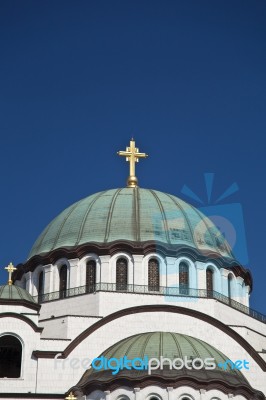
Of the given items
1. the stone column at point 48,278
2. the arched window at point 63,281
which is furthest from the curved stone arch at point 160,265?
the stone column at point 48,278

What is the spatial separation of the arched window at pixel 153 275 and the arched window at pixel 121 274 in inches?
44.9

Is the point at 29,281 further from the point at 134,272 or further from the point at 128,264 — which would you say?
the point at 134,272

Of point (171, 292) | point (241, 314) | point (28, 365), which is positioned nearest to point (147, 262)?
point (171, 292)

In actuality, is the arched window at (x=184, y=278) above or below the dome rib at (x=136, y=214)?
below

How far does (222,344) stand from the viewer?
42.9 m

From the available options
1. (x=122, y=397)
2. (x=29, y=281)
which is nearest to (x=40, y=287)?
(x=29, y=281)

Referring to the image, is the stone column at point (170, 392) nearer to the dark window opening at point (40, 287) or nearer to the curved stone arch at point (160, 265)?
the curved stone arch at point (160, 265)

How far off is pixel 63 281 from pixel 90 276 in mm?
1519

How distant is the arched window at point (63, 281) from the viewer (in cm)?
4572

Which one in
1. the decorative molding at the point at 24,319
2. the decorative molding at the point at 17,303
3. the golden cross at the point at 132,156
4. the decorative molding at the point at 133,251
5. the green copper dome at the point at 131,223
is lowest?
the decorative molding at the point at 24,319

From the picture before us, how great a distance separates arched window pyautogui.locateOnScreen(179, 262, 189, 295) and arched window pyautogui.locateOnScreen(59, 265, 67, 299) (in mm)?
5491

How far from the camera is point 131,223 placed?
46906mm

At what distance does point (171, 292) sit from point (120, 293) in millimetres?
2484

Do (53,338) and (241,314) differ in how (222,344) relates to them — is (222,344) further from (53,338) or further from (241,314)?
(53,338)
